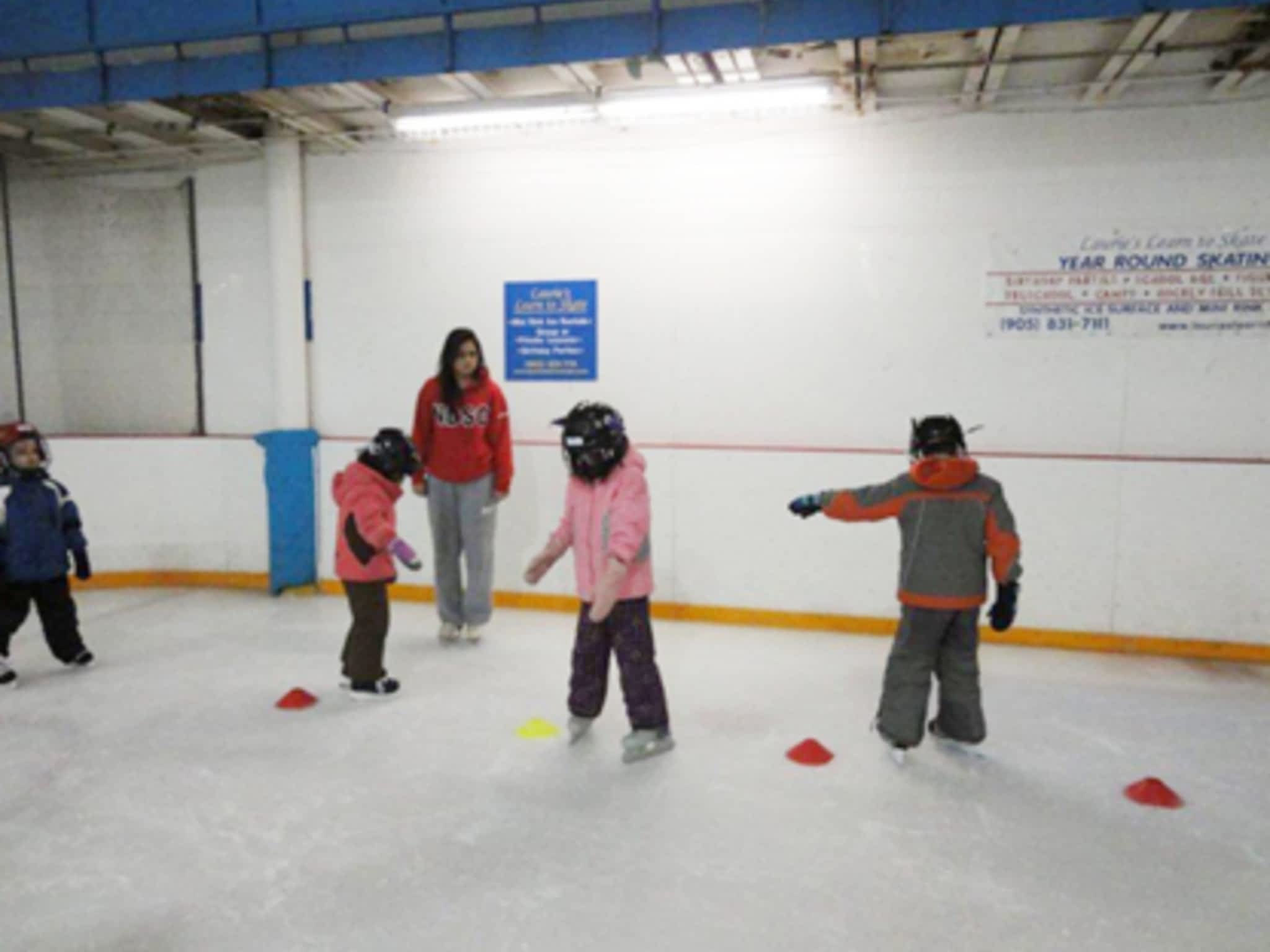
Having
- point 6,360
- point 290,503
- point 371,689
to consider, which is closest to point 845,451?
point 371,689

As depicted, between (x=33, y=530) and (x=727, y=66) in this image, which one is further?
(x=727, y=66)

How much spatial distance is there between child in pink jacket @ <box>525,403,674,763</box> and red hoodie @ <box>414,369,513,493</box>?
1.45 metres

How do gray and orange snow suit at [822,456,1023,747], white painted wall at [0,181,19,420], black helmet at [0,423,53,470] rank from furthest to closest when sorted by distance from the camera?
white painted wall at [0,181,19,420], black helmet at [0,423,53,470], gray and orange snow suit at [822,456,1023,747]

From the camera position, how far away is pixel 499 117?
15.7ft

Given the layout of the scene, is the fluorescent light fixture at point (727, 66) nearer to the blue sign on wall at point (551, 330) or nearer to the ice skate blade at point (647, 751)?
the blue sign on wall at point (551, 330)

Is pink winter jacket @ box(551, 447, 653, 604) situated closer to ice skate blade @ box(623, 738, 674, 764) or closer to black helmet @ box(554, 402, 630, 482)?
black helmet @ box(554, 402, 630, 482)

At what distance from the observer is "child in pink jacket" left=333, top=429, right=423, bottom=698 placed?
12.2 ft

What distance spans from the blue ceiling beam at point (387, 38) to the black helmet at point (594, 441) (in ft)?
6.09

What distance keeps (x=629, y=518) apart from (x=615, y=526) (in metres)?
0.06

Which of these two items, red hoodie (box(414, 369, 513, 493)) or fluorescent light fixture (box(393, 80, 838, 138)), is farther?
red hoodie (box(414, 369, 513, 493))

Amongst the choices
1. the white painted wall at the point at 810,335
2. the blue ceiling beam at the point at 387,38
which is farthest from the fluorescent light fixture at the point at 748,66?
the white painted wall at the point at 810,335

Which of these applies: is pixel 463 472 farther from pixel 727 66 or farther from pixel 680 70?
pixel 727 66

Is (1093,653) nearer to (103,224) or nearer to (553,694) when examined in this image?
(553,694)

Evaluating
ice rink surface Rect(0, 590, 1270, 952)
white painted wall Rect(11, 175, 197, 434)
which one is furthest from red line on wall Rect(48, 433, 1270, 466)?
ice rink surface Rect(0, 590, 1270, 952)
